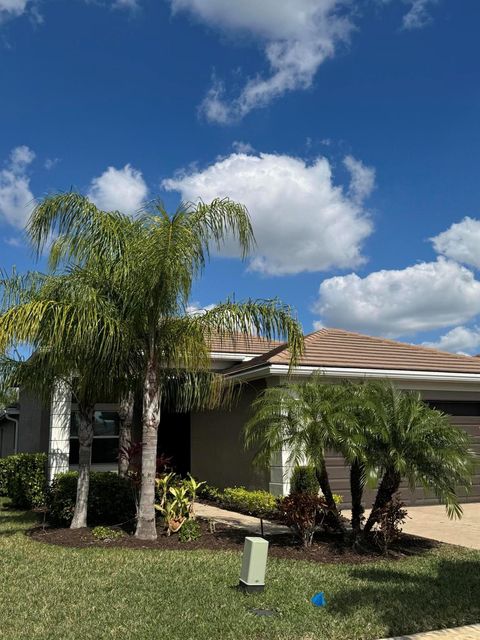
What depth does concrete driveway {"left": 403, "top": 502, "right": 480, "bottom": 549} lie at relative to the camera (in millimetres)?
9516

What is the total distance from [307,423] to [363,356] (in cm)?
652

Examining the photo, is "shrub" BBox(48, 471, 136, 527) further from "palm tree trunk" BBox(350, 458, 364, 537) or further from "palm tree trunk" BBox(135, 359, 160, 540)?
"palm tree trunk" BBox(350, 458, 364, 537)

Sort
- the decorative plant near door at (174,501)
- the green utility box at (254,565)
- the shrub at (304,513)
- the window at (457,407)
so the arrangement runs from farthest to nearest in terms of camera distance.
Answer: the window at (457,407) → the decorative plant near door at (174,501) → the shrub at (304,513) → the green utility box at (254,565)

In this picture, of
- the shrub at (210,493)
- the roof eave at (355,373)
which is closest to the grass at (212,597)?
the roof eave at (355,373)

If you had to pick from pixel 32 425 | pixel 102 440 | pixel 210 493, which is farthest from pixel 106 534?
pixel 32 425

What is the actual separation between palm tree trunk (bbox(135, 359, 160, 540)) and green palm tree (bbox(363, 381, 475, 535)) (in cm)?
314

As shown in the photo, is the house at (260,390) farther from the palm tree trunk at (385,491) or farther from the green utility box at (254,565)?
the green utility box at (254,565)

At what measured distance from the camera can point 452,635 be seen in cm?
502

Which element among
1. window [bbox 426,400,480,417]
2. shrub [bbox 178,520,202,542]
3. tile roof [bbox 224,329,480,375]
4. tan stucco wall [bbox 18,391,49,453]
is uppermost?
tile roof [bbox 224,329,480,375]

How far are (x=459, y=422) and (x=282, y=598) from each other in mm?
10141

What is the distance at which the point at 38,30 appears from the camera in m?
11.3

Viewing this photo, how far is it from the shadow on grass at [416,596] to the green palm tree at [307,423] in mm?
1569

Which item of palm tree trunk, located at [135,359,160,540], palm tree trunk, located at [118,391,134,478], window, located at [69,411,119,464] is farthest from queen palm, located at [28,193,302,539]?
window, located at [69,411,119,464]

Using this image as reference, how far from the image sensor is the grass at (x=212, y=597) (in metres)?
4.98
